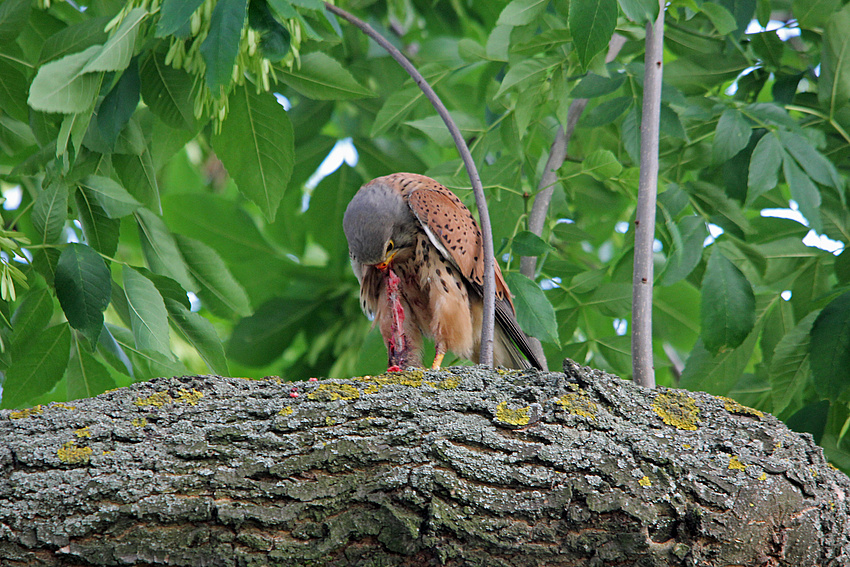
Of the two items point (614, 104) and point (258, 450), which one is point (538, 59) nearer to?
point (614, 104)

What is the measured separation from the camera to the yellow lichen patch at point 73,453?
5.39ft

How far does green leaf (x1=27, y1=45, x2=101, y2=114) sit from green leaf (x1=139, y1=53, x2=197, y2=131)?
1.59 feet

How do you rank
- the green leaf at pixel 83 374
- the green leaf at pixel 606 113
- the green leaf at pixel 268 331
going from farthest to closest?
the green leaf at pixel 268 331 < the green leaf at pixel 606 113 < the green leaf at pixel 83 374

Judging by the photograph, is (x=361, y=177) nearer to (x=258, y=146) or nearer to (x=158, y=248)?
(x=258, y=146)

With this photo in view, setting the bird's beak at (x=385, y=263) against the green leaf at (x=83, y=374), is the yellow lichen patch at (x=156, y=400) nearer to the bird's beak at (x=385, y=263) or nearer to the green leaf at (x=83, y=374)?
the green leaf at (x=83, y=374)

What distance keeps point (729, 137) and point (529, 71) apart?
810 mm

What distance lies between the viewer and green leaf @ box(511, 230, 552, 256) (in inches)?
96.3

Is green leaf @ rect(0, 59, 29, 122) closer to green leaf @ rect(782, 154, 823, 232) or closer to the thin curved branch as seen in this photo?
the thin curved branch

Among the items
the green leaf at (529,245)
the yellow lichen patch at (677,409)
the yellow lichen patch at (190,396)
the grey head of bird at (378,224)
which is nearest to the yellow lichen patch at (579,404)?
the yellow lichen patch at (677,409)

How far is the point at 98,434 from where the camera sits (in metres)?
1.71

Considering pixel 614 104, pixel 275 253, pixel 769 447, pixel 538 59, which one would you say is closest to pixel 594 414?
pixel 769 447

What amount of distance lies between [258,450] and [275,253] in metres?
2.95

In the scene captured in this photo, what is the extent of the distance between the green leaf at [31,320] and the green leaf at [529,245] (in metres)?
1.64

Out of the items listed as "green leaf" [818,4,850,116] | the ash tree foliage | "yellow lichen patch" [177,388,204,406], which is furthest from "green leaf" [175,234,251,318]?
"green leaf" [818,4,850,116]
